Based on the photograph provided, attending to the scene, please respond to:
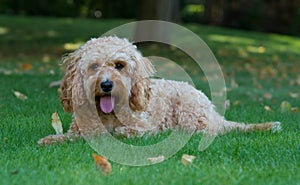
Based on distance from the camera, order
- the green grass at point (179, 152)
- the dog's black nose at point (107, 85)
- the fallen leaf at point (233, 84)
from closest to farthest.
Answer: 1. the green grass at point (179, 152)
2. the dog's black nose at point (107, 85)
3. the fallen leaf at point (233, 84)

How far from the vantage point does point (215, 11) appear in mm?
29344

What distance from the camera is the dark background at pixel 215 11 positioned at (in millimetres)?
28844

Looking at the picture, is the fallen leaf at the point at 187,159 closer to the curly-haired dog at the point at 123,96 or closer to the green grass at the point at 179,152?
the green grass at the point at 179,152

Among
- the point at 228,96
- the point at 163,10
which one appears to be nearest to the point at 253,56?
the point at 163,10

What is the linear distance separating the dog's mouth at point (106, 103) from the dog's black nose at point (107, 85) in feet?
0.42

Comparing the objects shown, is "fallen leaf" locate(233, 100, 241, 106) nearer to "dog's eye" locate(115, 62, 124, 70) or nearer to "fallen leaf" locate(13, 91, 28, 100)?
"fallen leaf" locate(13, 91, 28, 100)

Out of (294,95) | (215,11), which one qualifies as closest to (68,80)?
(294,95)

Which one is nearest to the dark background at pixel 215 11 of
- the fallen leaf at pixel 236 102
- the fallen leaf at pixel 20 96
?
the fallen leaf at pixel 236 102

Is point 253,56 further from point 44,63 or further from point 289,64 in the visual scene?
point 44,63

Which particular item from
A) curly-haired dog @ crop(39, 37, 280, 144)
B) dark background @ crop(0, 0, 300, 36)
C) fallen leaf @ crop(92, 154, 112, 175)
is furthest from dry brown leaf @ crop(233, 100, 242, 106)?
dark background @ crop(0, 0, 300, 36)

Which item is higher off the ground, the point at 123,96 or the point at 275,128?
the point at 123,96

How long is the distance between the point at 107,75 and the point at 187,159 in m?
0.99

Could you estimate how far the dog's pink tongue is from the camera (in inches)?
195

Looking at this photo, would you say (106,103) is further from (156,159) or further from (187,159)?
(187,159)
